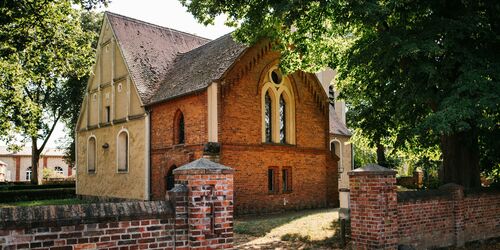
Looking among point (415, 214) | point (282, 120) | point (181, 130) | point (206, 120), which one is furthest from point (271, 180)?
point (415, 214)

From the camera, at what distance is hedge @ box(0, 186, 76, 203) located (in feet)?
100

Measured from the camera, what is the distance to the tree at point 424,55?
10.0 m

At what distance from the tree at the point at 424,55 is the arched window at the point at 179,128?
Answer: 6660mm

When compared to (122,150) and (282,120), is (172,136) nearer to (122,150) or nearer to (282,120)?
(282,120)

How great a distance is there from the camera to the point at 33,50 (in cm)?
1739

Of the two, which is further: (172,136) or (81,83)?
(81,83)

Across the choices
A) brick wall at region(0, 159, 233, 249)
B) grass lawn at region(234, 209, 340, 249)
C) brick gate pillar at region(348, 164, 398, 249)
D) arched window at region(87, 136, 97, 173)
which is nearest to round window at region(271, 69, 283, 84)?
grass lawn at region(234, 209, 340, 249)

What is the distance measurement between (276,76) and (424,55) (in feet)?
34.4

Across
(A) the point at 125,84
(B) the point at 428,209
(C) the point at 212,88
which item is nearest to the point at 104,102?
(A) the point at 125,84

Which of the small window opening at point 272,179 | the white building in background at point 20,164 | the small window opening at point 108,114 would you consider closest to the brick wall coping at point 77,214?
the small window opening at point 272,179

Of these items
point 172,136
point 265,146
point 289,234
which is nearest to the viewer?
point 289,234

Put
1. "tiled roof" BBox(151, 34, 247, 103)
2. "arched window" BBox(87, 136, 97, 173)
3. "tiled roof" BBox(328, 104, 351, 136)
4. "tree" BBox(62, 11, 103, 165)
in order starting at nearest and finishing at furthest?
"tiled roof" BBox(151, 34, 247, 103) < "arched window" BBox(87, 136, 97, 173) < "tiled roof" BBox(328, 104, 351, 136) < "tree" BBox(62, 11, 103, 165)

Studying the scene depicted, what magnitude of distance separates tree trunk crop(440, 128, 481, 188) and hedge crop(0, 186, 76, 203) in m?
28.6

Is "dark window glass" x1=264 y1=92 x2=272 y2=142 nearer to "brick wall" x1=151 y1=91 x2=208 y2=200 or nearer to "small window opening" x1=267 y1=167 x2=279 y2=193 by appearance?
"small window opening" x1=267 y1=167 x2=279 y2=193
